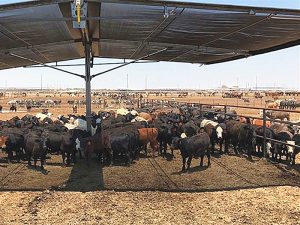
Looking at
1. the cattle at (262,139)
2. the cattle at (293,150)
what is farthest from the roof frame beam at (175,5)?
the cattle at (262,139)

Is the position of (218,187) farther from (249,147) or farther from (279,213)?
(249,147)

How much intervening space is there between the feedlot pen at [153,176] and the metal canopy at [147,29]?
392 centimetres

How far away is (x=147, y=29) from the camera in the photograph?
10180mm

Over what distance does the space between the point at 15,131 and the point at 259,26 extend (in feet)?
30.2

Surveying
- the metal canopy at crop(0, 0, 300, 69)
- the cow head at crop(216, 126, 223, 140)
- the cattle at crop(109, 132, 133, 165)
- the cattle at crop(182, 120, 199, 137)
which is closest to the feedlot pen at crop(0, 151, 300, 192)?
the cattle at crop(109, 132, 133, 165)

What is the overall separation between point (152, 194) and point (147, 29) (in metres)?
4.75

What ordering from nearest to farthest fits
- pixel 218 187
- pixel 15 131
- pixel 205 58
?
pixel 218 187, pixel 15 131, pixel 205 58

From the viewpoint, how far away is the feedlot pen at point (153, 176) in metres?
8.76

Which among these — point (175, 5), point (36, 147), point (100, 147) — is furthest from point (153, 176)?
point (175, 5)

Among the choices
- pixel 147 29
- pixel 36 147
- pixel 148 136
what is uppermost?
pixel 147 29

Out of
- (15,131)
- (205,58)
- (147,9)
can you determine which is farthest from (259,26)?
(15,131)

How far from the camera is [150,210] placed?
7.08 meters

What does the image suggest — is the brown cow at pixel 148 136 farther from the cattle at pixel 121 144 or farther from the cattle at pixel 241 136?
the cattle at pixel 241 136

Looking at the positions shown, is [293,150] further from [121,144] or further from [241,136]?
[121,144]
